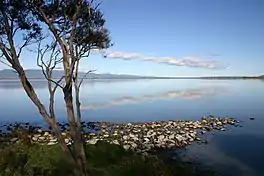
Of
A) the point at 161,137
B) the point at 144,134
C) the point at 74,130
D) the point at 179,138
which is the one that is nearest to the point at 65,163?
the point at 74,130

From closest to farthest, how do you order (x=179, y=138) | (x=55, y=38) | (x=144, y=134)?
(x=55, y=38) → (x=179, y=138) → (x=144, y=134)

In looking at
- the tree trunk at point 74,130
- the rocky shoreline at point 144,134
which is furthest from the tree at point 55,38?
the rocky shoreline at point 144,134

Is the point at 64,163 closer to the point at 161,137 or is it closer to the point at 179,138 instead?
the point at 161,137

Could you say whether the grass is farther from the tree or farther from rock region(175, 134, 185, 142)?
rock region(175, 134, 185, 142)

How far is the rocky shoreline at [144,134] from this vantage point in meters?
21.8

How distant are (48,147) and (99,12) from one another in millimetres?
6334

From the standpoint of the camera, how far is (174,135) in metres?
26.0

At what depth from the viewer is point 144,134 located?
26484 millimetres

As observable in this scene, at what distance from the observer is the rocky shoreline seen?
21825 mm

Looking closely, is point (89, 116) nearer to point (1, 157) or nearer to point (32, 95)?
point (1, 157)

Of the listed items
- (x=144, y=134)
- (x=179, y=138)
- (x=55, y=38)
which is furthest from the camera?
(x=144, y=134)

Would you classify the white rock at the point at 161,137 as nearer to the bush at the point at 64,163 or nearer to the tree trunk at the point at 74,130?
the bush at the point at 64,163

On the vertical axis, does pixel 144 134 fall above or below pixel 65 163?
below

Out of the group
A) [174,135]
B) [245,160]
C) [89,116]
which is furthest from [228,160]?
[89,116]
